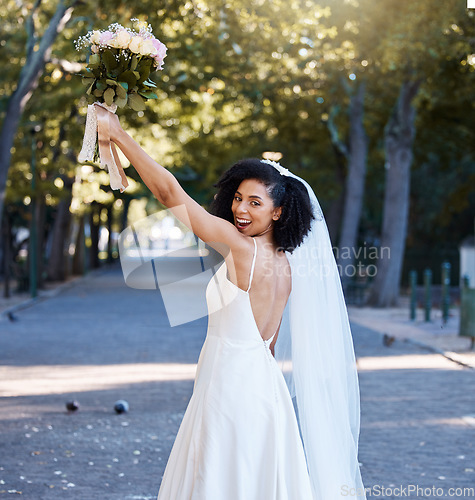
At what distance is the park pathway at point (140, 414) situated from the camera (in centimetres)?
616

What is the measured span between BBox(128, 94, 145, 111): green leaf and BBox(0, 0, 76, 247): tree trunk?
15.5 m

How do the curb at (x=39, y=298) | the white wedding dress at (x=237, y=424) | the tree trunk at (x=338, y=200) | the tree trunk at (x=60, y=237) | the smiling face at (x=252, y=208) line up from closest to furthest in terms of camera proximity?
the white wedding dress at (x=237, y=424)
the smiling face at (x=252, y=208)
the curb at (x=39, y=298)
the tree trunk at (x=338, y=200)
the tree trunk at (x=60, y=237)

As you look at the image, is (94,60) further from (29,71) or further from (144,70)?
(29,71)

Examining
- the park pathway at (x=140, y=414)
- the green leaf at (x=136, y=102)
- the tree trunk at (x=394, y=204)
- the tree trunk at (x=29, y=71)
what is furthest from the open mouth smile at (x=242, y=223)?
the tree trunk at (x=394, y=204)

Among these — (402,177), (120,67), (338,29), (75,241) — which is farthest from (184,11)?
(75,241)

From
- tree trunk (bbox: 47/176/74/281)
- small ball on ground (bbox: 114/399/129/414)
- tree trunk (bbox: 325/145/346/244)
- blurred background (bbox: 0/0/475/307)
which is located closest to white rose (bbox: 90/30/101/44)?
small ball on ground (bbox: 114/399/129/414)

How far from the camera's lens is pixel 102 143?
3367mm

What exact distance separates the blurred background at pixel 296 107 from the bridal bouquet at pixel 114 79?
888cm

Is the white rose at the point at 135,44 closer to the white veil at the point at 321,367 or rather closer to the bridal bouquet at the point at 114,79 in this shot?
the bridal bouquet at the point at 114,79

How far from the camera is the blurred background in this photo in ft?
59.0

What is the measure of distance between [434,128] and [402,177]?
6.85m

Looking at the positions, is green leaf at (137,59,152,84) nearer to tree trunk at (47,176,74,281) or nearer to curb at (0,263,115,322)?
curb at (0,263,115,322)

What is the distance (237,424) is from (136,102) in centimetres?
137

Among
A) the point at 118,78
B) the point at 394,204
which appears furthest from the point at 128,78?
the point at 394,204
